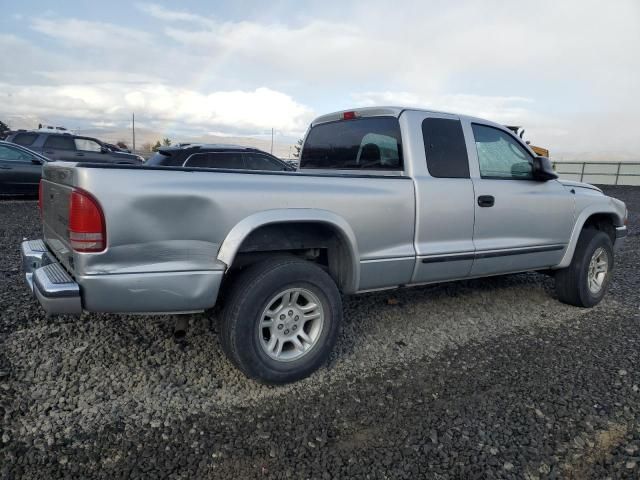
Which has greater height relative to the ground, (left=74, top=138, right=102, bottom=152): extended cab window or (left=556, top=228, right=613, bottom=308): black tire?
(left=74, top=138, right=102, bottom=152): extended cab window

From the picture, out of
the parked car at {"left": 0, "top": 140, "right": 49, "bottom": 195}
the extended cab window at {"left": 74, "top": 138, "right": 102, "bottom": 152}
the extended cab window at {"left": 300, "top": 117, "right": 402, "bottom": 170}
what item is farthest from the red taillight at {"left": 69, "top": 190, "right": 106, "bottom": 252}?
the extended cab window at {"left": 74, "top": 138, "right": 102, "bottom": 152}

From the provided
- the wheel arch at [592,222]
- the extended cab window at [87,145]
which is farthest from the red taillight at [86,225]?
the extended cab window at [87,145]

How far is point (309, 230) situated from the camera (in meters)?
3.27

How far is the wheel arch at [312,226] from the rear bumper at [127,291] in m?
0.18

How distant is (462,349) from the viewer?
12.2 ft

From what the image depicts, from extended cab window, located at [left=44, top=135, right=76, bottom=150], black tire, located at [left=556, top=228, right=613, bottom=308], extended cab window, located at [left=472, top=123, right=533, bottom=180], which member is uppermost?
extended cab window, located at [left=472, top=123, right=533, bottom=180]

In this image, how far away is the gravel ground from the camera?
2318 millimetres

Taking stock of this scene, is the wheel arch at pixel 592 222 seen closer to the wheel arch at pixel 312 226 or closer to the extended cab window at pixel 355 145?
the extended cab window at pixel 355 145

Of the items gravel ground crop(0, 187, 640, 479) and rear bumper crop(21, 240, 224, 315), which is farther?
rear bumper crop(21, 240, 224, 315)

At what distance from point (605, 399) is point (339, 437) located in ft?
5.94

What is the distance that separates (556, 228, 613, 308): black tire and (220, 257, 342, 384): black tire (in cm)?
297

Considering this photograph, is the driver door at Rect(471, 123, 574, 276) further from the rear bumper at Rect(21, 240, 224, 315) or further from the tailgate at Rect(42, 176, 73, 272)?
the tailgate at Rect(42, 176, 73, 272)

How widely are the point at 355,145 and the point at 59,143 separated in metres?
13.8

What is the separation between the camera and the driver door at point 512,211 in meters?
3.97
